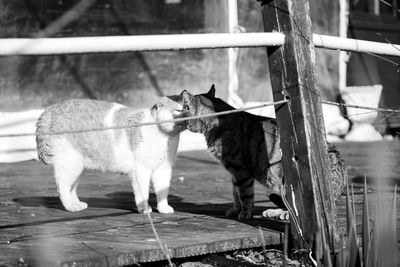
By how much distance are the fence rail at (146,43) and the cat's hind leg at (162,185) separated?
5.50 ft

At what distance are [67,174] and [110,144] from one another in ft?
1.16

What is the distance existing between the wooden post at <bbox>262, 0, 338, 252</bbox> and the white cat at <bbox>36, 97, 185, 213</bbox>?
1452 mm

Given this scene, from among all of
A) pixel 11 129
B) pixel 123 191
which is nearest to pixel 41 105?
pixel 11 129

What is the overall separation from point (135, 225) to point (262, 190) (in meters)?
2.27

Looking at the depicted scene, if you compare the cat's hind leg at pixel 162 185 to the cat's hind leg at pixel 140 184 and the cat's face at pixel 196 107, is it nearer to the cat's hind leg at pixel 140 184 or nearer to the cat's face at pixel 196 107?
the cat's hind leg at pixel 140 184

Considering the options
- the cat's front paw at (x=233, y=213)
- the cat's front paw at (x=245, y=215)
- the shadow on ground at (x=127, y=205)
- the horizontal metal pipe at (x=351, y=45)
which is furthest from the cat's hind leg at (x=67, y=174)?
the horizontal metal pipe at (x=351, y=45)

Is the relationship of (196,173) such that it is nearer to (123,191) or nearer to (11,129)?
(123,191)

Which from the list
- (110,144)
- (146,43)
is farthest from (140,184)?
(146,43)

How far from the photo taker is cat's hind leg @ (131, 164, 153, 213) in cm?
480

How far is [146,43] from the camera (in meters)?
3.17

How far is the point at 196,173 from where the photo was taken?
7344mm

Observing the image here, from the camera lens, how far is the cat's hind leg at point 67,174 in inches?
194

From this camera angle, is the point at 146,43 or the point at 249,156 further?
the point at 249,156

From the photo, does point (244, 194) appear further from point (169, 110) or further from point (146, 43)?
point (146, 43)
